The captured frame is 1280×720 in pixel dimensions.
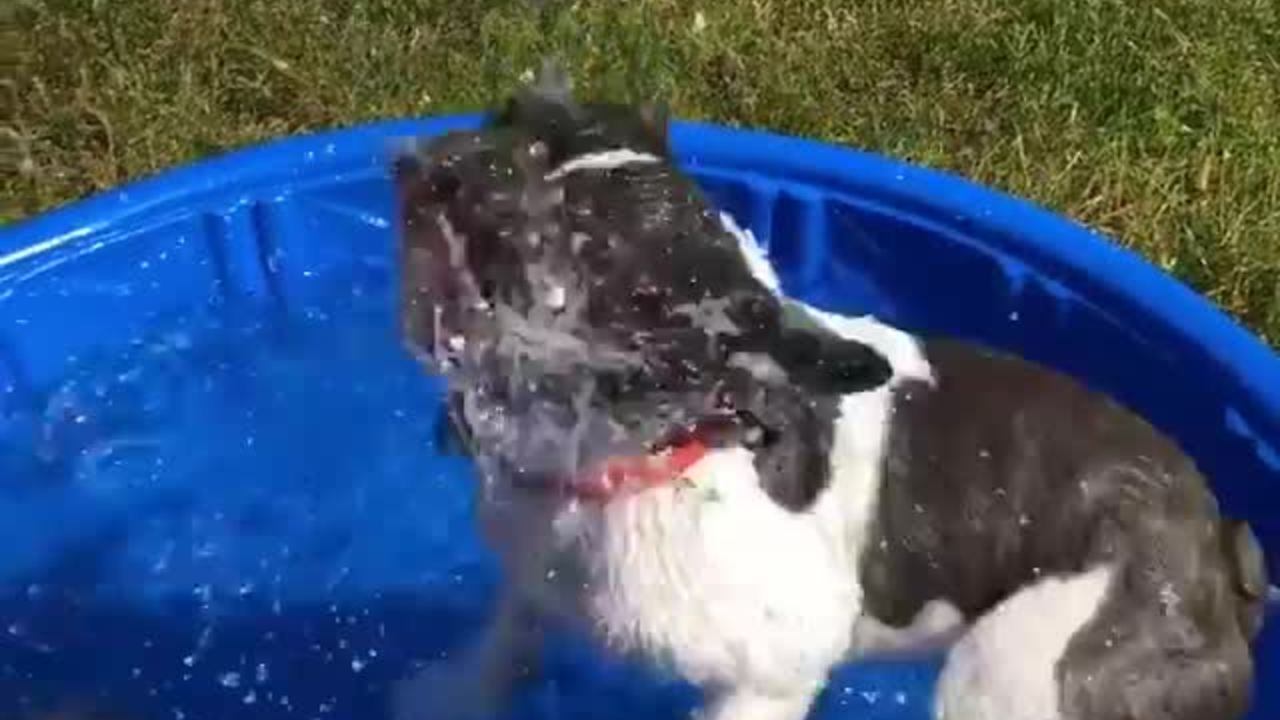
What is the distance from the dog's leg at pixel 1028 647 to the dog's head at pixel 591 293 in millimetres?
597

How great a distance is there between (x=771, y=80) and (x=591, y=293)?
8.29ft

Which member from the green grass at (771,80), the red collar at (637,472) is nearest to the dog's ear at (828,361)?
the red collar at (637,472)

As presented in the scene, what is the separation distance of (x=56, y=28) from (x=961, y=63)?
82.9 inches

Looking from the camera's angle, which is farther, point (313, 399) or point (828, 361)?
point (313, 399)

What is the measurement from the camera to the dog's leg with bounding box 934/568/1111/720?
10.8 feet

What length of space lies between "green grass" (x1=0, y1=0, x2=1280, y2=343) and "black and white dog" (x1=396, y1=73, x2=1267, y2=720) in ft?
5.37

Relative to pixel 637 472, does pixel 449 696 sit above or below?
below

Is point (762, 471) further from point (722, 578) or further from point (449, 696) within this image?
point (449, 696)

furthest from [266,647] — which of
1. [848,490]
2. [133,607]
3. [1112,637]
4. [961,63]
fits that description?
[961,63]

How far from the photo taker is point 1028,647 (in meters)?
3.30

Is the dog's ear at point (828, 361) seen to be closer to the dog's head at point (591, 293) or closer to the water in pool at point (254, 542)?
the dog's head at point (591, 293)

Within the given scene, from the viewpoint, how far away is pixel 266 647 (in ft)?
13.5

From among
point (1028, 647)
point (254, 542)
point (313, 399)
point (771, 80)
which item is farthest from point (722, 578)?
point (771, 80)

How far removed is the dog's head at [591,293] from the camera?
111 inches
